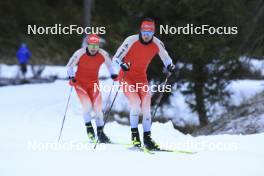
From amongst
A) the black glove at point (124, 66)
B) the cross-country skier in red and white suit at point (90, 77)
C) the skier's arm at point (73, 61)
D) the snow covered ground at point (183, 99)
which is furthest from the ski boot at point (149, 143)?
the snow covered ground at point (183, 99)

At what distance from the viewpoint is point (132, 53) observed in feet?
28.9

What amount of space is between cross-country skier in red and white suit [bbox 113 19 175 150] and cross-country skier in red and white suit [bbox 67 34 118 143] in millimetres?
989

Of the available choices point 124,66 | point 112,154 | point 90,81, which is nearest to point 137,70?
point 124,66

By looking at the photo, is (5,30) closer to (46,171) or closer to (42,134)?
(42,134)

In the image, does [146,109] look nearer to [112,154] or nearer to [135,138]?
[135,138]

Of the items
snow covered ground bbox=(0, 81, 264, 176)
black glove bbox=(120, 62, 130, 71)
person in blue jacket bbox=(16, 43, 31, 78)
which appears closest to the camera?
snow covered ground bbox=(0, 81, 264, 176)

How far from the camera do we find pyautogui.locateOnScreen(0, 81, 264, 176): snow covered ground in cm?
679

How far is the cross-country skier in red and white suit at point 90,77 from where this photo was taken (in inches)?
390

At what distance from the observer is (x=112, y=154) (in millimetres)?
8125

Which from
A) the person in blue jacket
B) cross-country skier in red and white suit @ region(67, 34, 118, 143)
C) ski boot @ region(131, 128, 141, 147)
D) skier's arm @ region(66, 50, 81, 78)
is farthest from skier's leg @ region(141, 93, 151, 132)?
the person in blue jacket

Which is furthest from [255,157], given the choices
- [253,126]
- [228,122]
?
[228,122]

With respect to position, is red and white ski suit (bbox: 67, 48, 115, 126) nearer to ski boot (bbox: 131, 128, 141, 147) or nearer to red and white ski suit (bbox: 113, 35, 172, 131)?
red and white ski suit (bbox: 113, 35, 172, 131)

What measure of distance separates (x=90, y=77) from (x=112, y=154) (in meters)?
2.43

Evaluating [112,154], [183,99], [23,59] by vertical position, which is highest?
[23,59]
